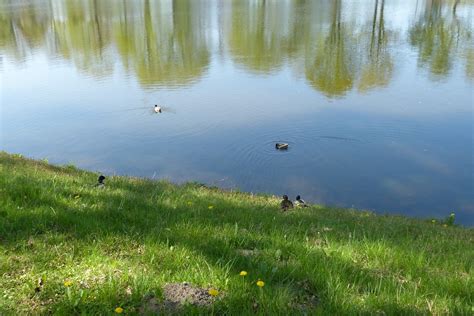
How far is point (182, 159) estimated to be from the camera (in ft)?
53.8

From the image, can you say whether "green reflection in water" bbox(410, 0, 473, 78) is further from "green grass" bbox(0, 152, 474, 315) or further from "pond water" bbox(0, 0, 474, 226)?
"green grass" bbox(0, 152, 474, 315)

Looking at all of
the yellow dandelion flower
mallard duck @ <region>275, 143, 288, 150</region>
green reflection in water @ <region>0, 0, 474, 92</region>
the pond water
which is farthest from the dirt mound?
green reflection in water @ <region>0, 0, 474, 92</region>

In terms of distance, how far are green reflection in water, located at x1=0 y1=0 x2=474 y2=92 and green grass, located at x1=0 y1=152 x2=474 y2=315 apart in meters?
19.5

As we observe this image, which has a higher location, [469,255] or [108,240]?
[108,240]

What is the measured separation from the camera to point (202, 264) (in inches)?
162

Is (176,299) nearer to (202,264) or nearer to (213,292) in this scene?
(213,292)

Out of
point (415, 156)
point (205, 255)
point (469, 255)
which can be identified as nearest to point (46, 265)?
point (205, 255)

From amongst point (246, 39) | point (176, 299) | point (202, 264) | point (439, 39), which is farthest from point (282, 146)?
point (439, 39)

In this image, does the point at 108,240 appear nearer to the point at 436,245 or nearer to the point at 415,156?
the point at 436,245

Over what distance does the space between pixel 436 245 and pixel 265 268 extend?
330cm

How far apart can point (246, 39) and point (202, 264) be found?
121 feet

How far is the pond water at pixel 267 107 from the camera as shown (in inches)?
583

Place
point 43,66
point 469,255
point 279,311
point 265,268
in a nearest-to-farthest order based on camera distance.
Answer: point 279,311 → point 265,268 → point 469,255 → point 43,66

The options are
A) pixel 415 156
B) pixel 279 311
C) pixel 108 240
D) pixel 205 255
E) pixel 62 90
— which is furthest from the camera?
pixel 62 90
